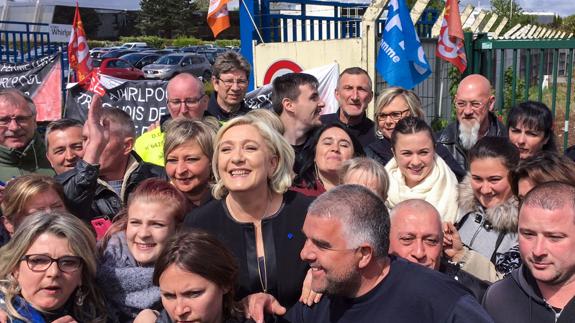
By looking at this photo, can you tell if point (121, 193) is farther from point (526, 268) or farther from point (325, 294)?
point (526, 268)

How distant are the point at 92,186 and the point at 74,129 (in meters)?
0.73

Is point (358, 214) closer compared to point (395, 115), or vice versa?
point (358, 214)

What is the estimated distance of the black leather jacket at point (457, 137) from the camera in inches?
217

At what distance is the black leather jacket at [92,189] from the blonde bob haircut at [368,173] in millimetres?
1200

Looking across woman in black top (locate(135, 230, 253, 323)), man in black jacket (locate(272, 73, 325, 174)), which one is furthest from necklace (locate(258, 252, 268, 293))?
man in black jacket (locate(272, 73, 325, 174))

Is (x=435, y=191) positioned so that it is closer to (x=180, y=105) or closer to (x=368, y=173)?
(x=368, y=173)

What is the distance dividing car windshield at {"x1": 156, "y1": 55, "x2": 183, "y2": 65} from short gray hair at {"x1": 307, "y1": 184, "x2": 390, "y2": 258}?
26.0 meters

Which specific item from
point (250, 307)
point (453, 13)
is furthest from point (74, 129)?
point (453, 13)

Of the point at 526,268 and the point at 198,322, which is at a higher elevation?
the point at 526,268

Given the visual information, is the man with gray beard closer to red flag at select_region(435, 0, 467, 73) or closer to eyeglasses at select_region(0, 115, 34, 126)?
red flag at select_region(435, 0, 467, 73)

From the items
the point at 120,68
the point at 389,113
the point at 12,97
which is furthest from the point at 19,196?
the point at 120,68

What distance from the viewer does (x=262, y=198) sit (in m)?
3.37

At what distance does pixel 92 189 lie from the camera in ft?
12.5

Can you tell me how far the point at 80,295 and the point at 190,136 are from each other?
124cm
